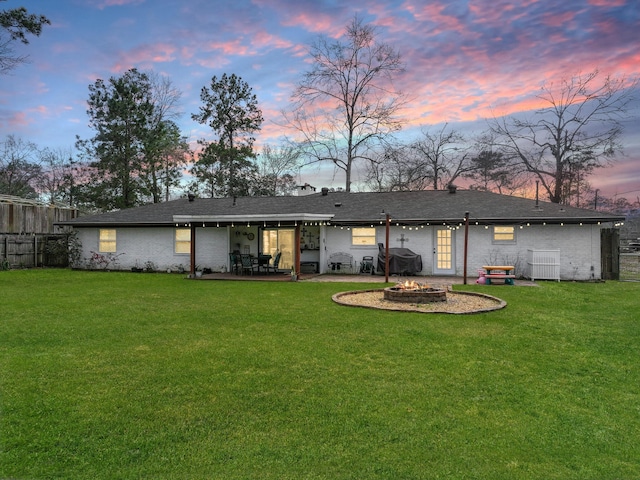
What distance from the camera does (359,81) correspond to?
27.6 metres

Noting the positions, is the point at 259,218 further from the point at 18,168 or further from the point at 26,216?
the point at 18,168

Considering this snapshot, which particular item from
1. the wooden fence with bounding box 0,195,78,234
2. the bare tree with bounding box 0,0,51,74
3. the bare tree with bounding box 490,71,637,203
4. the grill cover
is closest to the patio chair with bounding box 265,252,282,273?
the grill cover

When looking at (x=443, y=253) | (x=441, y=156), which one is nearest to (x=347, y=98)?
(x=441, y=156)

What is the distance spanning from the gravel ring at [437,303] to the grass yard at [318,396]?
0.52 m

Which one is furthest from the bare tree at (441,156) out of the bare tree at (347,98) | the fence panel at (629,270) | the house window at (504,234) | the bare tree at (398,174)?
the house window at (504,234)

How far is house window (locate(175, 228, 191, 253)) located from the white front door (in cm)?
1063

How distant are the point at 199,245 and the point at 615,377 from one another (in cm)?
1582

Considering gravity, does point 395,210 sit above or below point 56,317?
above

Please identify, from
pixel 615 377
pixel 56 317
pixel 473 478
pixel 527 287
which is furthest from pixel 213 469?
pixel 527 287

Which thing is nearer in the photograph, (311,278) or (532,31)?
(532,31)

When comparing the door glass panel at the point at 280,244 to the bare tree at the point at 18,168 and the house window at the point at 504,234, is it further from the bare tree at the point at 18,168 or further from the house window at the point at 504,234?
the bare tree at the point at 18,168

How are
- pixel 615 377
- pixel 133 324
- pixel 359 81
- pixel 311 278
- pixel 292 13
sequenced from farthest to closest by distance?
pixel 359 81
pixel 311 278
pixel 292 13
pixel 133 324
pixel 615 377

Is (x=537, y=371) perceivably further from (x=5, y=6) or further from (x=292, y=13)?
(x=5, y=6)

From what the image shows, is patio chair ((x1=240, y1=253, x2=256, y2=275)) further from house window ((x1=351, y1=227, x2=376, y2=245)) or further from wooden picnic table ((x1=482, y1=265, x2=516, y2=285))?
wooden picnic table ((x1=482, y1=265, x2=516, y2=285))
